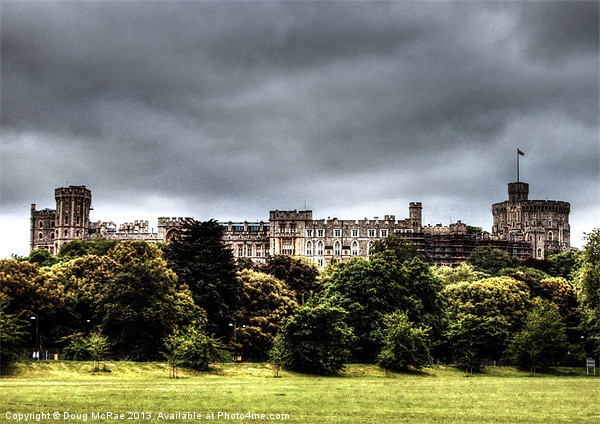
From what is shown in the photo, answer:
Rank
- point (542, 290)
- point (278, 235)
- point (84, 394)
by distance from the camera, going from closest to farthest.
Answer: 1. point (84, 394)
2. point (542, 290)
3. point (278, 235)

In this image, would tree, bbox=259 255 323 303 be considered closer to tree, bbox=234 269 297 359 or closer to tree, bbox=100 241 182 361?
tree, bbox=234 269 297 359

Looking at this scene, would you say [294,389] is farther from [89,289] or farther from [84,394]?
[89,289]

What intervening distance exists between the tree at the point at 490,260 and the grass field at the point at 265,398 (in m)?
68.2

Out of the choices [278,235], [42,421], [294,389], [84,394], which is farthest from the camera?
[278,235]

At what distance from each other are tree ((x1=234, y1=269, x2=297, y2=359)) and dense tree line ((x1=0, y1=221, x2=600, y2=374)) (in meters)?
0.10

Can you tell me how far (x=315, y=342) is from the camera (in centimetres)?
4262

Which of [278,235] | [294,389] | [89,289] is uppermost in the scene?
[278,235]

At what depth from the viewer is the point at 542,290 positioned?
69438 millimetres

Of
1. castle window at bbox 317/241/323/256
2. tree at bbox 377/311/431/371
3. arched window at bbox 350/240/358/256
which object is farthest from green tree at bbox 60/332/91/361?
arched window at bbox 350/240/358/256

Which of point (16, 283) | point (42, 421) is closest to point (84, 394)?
point (42, 421)

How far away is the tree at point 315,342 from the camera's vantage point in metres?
42.2

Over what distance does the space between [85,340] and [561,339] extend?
111 feet

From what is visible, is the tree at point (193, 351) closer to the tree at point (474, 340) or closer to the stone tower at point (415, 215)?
the tree at point (474, 340)

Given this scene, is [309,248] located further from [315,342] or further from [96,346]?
[96,346]
